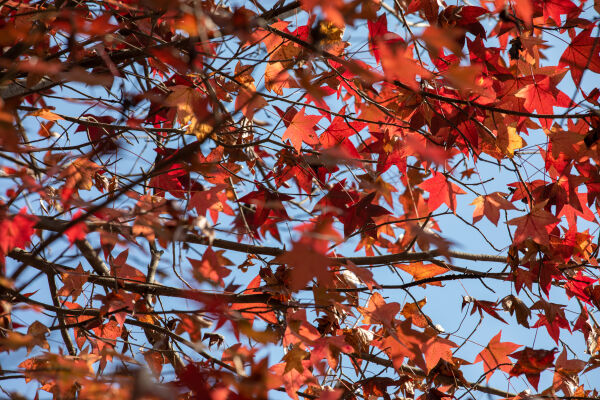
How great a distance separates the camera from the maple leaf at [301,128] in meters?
1.73

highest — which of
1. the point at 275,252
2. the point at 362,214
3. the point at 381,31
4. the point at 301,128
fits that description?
the point at 381,31

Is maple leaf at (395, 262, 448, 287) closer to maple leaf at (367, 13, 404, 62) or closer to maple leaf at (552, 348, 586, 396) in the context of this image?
maple leaf at (552, 348, 586, 396)

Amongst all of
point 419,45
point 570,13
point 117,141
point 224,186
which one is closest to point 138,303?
point 224,186

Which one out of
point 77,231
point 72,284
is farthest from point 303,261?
point 72,284

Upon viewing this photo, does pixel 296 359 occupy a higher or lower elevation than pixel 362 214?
lower

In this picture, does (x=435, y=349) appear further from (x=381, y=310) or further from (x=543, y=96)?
(x=543, y=96)

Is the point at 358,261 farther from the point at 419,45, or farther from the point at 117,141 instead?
the point at 117,141

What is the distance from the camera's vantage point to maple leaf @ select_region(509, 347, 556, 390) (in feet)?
5.20

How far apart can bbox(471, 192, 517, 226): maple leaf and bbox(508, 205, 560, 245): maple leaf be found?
0.08 m

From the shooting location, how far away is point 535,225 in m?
1.57

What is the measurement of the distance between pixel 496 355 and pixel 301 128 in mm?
1140

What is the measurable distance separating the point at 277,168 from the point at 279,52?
49 centimetres

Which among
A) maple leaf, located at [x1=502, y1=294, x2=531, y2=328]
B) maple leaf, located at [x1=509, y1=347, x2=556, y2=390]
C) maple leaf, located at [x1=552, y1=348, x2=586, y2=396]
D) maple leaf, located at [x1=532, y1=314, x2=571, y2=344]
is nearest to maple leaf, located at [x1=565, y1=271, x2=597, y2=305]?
maple leaf, located at [x1=532, y1=314, x2=571, y2=344]

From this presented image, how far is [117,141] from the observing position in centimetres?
208
